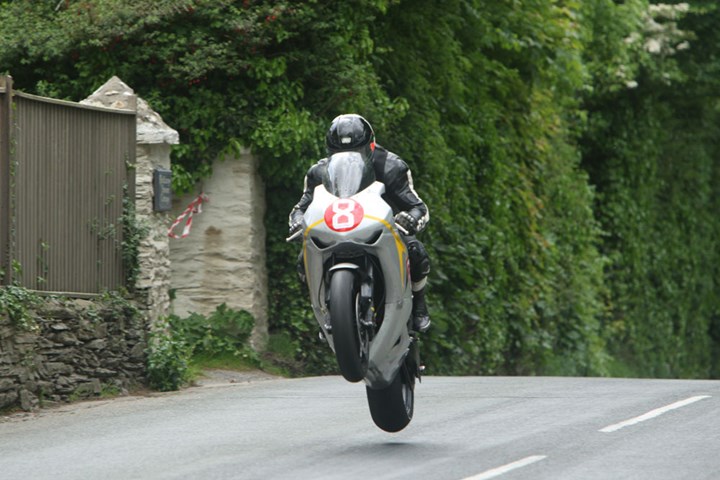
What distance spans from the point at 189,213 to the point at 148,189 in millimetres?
2118

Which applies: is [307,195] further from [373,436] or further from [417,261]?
[373,436]

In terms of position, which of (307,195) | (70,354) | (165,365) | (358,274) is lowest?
(165,365)

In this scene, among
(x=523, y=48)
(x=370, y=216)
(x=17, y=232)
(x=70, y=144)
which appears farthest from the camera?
(x=523, y=48)

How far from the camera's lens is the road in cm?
865

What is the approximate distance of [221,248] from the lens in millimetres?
17141

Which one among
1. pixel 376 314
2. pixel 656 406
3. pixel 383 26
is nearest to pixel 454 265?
pixel 383 26

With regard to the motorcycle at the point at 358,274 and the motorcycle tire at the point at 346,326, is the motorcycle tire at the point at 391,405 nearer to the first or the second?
the motorcycle at the point at 358,274

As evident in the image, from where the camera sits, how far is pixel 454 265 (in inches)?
808

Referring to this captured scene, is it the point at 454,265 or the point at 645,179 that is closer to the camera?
the point at 454,265

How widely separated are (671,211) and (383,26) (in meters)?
14.4

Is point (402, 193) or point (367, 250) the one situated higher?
point (402, 193)

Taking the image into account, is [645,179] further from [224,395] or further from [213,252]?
[224,395]

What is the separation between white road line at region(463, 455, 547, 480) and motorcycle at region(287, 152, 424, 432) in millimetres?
928

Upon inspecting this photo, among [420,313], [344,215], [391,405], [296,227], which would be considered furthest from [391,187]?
[391,405]
